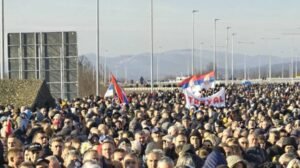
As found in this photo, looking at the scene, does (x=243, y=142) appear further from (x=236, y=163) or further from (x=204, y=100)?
(x=204, y=100)

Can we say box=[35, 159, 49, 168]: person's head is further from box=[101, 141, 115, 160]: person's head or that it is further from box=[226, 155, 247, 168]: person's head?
box=[226, 155, 247, 168]: person's head

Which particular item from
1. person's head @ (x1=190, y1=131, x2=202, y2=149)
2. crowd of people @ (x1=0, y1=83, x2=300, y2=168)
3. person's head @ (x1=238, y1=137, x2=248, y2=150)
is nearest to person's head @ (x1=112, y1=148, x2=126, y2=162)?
crowd of people @ (x1=0, y1=83, x2=300, y2=168)

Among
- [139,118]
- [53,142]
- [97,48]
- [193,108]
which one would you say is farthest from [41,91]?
[53,142]

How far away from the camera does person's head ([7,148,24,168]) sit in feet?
35.1

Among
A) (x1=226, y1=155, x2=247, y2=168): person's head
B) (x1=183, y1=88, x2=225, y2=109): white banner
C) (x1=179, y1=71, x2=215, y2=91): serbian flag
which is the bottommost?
(x1=226, y1=155, x2=247, y2=168): person's head

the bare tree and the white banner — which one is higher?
the bare tree

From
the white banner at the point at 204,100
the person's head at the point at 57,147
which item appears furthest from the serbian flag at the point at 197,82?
the person's head at the point at 57,147

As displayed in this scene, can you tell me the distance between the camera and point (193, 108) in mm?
26641

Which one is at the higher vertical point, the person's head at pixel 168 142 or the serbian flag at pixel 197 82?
the serbian flag at pixel 197 82

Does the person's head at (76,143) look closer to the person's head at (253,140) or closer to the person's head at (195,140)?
the person's head at (195,140)

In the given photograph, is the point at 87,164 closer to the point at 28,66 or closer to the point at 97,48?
the point at 28,66

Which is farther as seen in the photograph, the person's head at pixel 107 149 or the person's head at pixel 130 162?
the person's head at pixel 107 149

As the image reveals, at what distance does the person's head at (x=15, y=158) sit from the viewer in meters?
10.7

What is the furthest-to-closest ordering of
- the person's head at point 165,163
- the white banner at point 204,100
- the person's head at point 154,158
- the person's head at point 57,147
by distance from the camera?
the white banner at point 204,100 → the person's head at point 57,147 → the person's head at point 154,158 → the person's head at point 165,163
